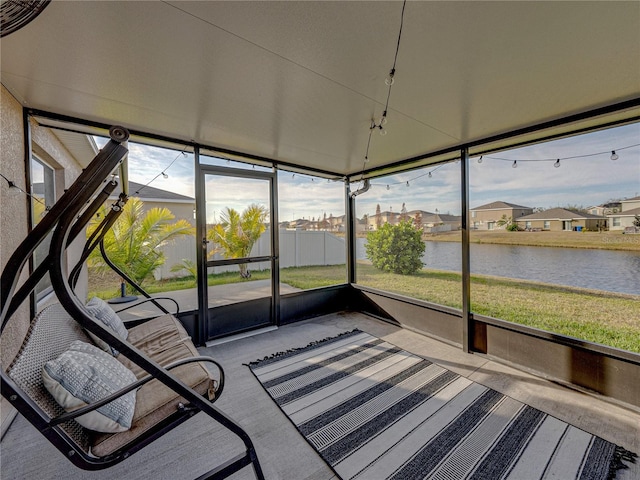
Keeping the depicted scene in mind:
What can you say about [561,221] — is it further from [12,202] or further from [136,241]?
[136,241]

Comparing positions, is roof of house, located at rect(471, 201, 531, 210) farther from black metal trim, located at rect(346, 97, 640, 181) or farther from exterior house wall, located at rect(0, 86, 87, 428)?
exterior house wall, located at rect(0, 86, 87, 428)

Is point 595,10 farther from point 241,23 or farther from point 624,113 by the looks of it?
point 241,23

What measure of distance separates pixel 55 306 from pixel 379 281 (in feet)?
13.1

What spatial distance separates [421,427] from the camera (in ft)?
6.18

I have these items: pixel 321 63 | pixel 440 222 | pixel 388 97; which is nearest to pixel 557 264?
pixel 440 222

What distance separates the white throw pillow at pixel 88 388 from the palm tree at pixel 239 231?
2195 mm

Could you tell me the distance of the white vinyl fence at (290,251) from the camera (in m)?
3.82

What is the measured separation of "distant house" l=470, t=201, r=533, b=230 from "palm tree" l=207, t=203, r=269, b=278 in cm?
276

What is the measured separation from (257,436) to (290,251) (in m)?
2.92

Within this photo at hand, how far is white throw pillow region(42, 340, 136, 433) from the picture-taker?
1.10m

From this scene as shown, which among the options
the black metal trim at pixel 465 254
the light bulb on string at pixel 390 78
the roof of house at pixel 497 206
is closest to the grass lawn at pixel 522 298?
the black metal trim at pixel 465 254

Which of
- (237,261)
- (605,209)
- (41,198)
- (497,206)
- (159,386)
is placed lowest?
(159,386)

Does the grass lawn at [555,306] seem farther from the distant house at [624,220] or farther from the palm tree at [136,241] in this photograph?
the palm tree at [136,241]

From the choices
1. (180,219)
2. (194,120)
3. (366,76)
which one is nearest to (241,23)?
(366,76)
